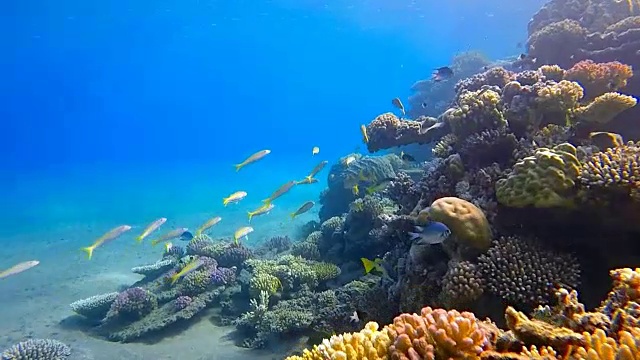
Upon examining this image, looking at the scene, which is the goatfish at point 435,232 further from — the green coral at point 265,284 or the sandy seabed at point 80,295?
the green coral at point 265,284

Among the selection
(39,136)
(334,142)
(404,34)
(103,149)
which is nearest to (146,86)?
(103,149)

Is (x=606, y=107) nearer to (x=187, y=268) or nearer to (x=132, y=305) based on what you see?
(x=187, y=268)

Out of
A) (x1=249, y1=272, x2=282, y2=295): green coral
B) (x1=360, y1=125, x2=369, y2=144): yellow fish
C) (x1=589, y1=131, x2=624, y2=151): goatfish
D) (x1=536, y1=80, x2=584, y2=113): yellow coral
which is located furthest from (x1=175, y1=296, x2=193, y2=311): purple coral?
(x1=589, y1=131, x2=624, y2=151): goatfish

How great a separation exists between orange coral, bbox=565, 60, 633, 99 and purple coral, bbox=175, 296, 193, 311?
9763mm

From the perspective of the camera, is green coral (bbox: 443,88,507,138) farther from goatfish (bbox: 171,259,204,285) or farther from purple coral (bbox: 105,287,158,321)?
purple coral (bbox: 105,287,158,321)

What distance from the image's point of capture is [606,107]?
584 cm

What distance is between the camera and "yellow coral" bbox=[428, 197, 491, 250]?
478 cm

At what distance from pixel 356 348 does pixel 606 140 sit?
522cm

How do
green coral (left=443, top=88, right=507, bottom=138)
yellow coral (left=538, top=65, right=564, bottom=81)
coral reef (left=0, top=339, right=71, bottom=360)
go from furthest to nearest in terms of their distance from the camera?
yellow coral (left=538, top=65, right=564, bottom=81) < coral reef (left=0, top=339, right=71, bottom=360) < green coral (left=443, top=88, right=507, bottom=138)

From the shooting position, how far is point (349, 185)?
1438 cm

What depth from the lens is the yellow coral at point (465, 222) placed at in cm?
478

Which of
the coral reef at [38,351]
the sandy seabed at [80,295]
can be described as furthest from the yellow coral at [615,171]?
the coral reef at [38,351]

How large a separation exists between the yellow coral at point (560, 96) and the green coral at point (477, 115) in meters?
0.66

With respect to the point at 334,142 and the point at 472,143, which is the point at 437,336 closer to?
the point at 472,143
